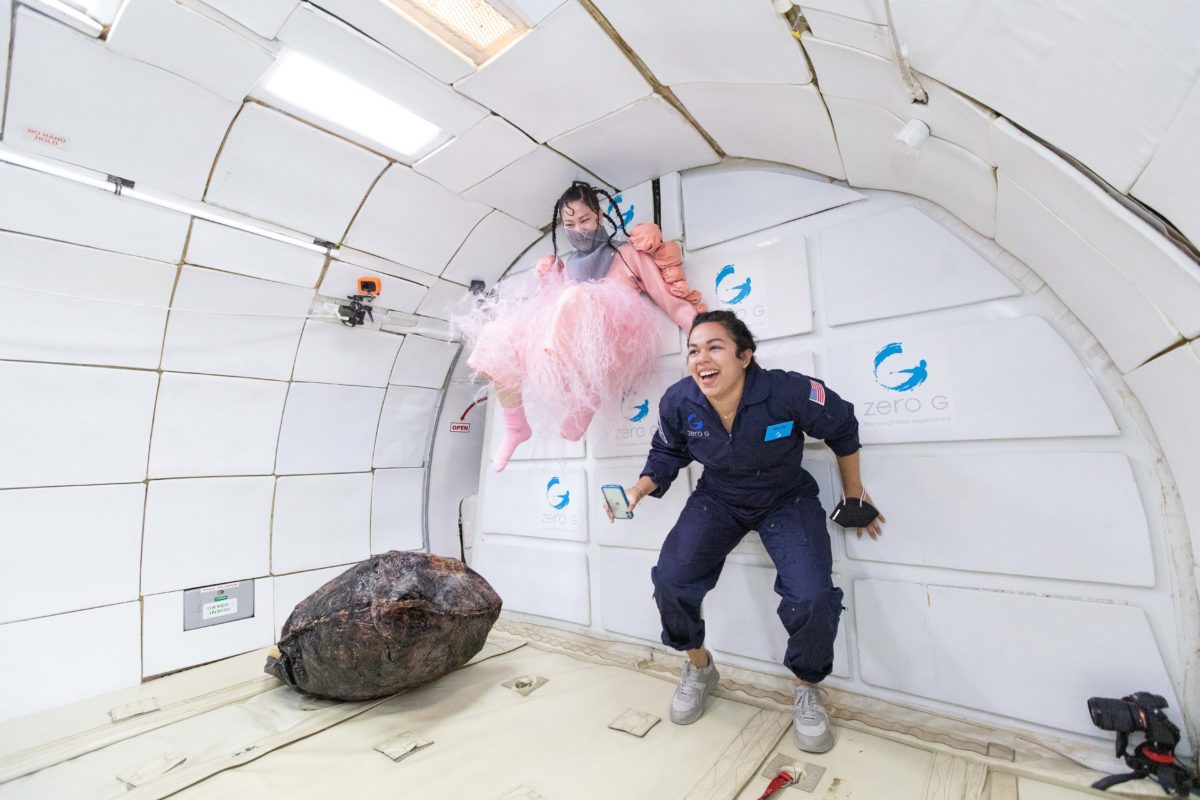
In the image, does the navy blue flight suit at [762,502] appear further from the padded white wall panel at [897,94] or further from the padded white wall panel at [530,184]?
the padded white wall panel at [530,184]

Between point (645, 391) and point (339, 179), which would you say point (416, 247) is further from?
point (645, 391)

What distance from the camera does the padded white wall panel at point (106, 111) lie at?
4.84 ft

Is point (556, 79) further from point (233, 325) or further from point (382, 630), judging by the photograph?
point (382, 630)

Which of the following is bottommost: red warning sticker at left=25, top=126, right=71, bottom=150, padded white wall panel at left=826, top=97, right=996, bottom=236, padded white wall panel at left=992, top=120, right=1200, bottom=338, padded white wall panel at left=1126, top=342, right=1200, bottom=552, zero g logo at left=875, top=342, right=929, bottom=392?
padded white wall panel at left=1126, top=342, right=1200, bottom=552

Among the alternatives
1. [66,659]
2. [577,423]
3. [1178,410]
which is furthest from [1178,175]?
[66,659]

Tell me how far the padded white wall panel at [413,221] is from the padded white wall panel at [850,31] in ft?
5.53

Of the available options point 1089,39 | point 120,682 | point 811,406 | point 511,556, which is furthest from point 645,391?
point 120,682

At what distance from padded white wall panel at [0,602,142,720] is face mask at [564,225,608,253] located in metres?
2.48

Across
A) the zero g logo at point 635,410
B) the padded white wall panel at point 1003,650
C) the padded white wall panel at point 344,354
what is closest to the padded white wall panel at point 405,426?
the padded white wall panel at point 344,354

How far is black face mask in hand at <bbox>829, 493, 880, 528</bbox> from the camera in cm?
176

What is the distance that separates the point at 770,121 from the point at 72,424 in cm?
296

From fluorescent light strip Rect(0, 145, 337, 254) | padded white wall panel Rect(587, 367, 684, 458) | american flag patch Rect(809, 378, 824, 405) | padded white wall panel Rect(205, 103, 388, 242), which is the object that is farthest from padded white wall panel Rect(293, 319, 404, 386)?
american flag patch Rect(809, 378, 824, 405)

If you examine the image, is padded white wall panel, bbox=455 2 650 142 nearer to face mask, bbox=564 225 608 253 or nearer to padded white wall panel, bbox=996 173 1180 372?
face mask, bbox=564 225 608 253

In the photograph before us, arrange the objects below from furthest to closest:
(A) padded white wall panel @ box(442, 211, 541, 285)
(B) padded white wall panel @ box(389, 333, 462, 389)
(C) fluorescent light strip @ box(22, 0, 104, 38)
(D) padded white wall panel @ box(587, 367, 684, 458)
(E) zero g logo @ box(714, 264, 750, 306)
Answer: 1. (B) padded white wall panel @ box(389, 333, 462, 389)
2. (A) padded white wall panel @ box(442, 211, 541, 285)
3. (D) padded white wall panel @ box(587, 367, 684, 458)
4. (E) zero g logo @ box(714, 264, 750, 306)
5. (C) fluorescent light strip @ box(22, 0, 104, 38)
